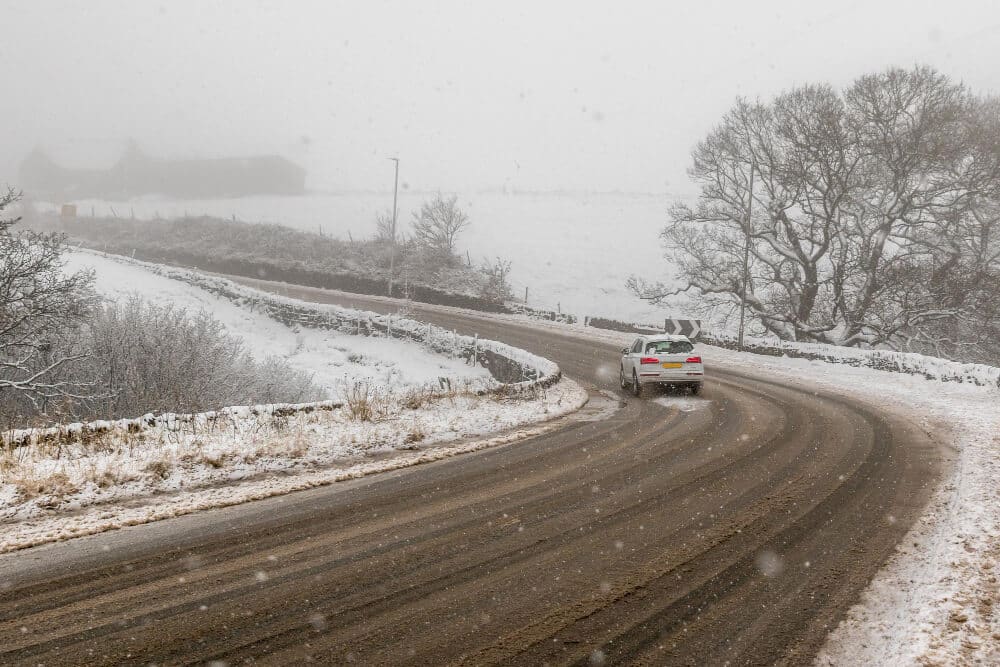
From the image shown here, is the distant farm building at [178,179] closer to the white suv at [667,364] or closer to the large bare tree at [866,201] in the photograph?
the large bare tree at [866,201]

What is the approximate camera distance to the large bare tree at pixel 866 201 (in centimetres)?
2322

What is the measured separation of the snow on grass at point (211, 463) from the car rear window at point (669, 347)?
18.0ft

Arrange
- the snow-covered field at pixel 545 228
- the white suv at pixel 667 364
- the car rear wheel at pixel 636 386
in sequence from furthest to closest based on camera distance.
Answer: the snow-covered field at pixel 545 228
the car rear wheel at pixel 636 386
the white suv at pixel 667 364

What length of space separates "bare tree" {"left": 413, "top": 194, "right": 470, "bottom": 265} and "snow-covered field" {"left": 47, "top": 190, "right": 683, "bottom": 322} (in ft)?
19.1

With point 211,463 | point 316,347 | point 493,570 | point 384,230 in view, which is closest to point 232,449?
point 211,463

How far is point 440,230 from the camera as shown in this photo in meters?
45.6

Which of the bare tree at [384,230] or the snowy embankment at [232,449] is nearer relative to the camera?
the snowy embankment at [232,449]

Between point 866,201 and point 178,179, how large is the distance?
94.5 metres

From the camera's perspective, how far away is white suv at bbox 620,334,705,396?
15.0 meters

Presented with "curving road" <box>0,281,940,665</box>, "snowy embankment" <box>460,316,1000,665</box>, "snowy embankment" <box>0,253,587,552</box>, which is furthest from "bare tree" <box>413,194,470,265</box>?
"curving road" <box>0,281,940,665</box>

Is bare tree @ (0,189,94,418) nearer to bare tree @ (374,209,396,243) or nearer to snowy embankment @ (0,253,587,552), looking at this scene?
snowy embankment @ (0,253,587,552)

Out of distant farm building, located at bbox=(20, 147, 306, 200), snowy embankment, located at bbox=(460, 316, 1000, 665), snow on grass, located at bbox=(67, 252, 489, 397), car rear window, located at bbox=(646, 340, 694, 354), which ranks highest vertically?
distant farm building, located at bbox=(20, 147, 306, 200)

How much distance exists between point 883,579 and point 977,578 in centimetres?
74

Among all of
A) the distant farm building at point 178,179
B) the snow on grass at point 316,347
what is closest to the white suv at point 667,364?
the snow on grass at point 316,347
